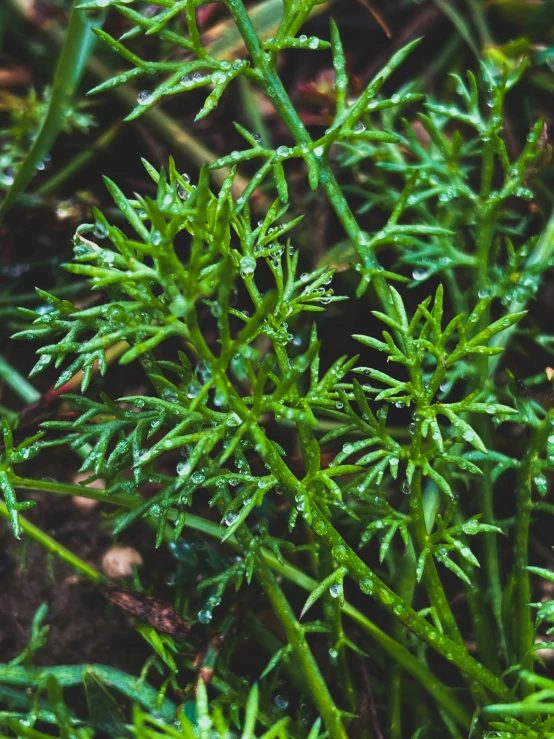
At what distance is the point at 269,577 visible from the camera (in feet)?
4.16

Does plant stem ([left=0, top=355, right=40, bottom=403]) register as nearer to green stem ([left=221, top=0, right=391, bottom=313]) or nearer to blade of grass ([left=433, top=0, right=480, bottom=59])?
green stem ([left=221, top=0, right=391, bottom=313])

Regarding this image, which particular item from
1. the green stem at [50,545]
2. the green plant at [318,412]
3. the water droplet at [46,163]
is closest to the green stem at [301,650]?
the green plant at [318,412]

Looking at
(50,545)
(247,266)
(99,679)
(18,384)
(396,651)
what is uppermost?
(247,266)

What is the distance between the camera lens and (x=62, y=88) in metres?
1.75

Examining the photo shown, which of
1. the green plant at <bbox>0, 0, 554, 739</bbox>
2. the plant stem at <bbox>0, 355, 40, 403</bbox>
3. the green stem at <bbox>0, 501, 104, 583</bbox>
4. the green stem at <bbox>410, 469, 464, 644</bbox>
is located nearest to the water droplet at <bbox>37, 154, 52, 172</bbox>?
the plant stem at <bbox>0, 355, 40, 403</bbox>

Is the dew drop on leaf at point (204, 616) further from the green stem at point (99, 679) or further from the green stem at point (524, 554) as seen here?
the green stem at point (524, 554)

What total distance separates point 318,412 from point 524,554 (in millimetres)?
457

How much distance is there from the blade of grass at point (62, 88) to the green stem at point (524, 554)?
4.47 feet

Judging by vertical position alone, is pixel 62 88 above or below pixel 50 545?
above

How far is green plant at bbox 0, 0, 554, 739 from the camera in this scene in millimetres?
956

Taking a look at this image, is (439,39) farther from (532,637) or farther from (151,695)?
(151,695)

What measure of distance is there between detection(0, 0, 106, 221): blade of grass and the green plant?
0.46m

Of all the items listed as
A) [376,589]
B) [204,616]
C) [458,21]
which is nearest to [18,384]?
[204,616]

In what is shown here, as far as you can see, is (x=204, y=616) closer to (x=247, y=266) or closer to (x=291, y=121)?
(x=247, y=266)
